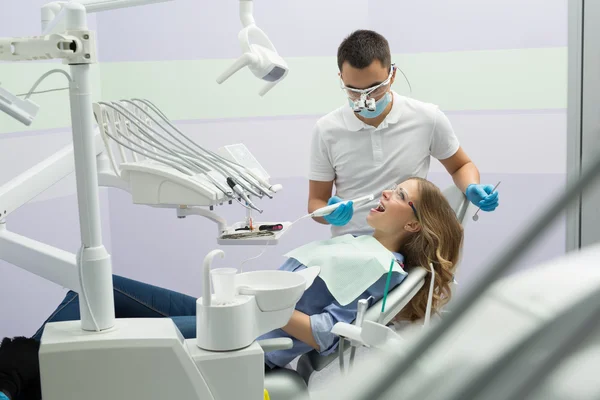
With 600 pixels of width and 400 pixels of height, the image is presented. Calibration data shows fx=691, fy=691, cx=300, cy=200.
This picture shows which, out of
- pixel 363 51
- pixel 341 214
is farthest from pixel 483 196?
pixel 363 51

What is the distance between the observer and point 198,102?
364 centimetres

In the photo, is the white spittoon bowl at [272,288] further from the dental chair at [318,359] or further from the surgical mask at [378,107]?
the surgical mask at [378,107]

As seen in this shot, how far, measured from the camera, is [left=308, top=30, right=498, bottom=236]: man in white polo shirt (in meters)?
2.29

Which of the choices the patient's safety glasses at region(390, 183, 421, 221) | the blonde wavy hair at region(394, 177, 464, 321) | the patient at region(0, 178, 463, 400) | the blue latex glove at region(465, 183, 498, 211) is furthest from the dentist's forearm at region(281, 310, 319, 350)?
the blue latex glove at region(465, 183, 498, 211)

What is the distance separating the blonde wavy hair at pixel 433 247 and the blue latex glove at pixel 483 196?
0.32 ft

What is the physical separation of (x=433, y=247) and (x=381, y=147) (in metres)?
0.52

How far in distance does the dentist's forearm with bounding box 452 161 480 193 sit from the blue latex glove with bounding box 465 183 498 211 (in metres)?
0.10

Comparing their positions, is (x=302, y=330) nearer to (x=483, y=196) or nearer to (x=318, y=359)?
(x=318, y=359)

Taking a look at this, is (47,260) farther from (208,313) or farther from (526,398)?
(526,398)

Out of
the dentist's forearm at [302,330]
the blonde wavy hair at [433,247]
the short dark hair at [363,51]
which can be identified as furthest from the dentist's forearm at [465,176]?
the dentist's forearm at [302,330]

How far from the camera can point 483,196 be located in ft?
6.89

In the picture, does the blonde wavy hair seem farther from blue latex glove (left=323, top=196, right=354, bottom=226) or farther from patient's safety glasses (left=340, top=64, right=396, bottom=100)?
patient's safety glasses (left=340, top=64, right=396, bottom=100)

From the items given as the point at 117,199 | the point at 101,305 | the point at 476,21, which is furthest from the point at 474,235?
the point at 101,305

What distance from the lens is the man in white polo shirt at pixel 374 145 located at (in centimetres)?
229
